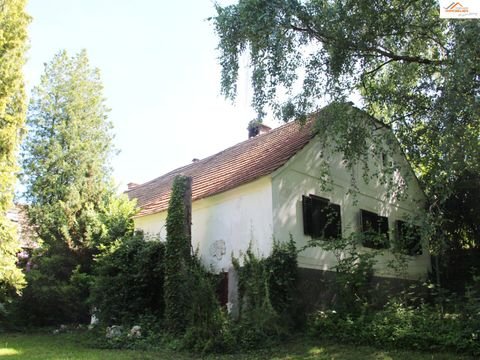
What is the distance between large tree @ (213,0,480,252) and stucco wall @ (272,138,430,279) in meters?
1.12

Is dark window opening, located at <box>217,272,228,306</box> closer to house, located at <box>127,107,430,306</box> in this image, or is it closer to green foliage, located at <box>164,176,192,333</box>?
house, located at <box>127,107,430,306</box>

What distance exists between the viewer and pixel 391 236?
17.0m

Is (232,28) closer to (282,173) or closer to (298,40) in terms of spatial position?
(298,40)

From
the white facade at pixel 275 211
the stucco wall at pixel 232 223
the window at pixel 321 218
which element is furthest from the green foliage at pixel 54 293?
the window at pixel 321 218

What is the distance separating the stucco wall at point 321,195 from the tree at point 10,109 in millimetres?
7011

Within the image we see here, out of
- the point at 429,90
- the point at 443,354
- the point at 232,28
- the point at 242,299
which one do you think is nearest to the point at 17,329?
the point at 242,299

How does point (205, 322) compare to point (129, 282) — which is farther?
point (129, 282)

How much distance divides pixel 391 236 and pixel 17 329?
45.6 feet

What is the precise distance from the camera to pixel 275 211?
13523 millimetres

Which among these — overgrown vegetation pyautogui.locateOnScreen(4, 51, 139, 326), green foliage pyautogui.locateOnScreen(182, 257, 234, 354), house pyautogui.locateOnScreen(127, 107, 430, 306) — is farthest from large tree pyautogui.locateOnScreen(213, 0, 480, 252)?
overgrown vegetation pyautogui.locateOnScreen(4, 51, 139, 326)

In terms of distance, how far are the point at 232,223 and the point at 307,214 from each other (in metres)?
2.34

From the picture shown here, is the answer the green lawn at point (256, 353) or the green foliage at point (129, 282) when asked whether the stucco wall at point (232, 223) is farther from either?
the green lawn at point (256, 353)

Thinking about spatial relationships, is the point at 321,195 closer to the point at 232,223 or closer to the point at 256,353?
the point at 232,223

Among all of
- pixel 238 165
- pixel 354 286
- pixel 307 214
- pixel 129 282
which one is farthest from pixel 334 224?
pixel 129 282
